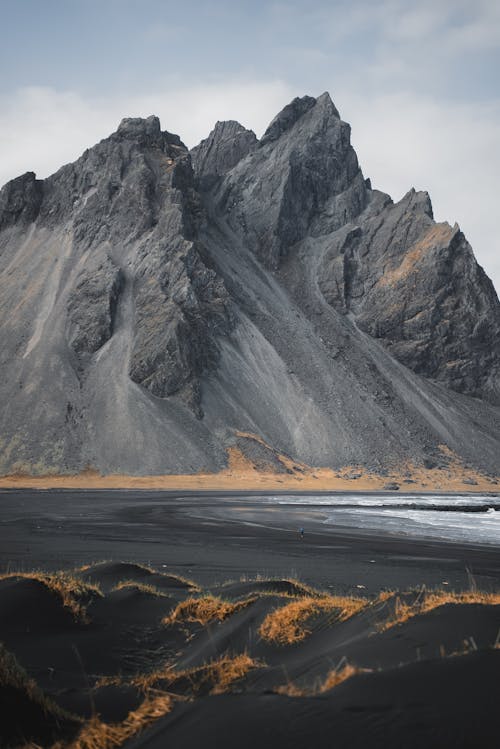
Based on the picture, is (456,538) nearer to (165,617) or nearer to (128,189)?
(165,617)

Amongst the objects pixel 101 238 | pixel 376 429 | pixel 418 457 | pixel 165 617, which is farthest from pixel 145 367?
pixel 165 617

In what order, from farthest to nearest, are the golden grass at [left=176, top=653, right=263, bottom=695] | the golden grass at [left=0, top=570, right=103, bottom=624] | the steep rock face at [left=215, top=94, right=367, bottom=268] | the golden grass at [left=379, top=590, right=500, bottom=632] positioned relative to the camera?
1. the steep rock face at [left=215, top=94, right=367, bottom=268]
2. the golden grass at [left=0, top=570, right=103, bottom=624]
3. the golden grass at [left=379, top=590, right=500, bottom=632]
4. the golden grass at [left=176, top=653, right=263, bottom=695]

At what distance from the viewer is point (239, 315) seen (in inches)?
4852

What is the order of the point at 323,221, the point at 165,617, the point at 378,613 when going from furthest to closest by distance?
the point at 323,221
the point at 165,617
the point at 378,613

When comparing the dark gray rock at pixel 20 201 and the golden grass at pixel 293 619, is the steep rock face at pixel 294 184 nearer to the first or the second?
the dark gray rock at pixel 20 201

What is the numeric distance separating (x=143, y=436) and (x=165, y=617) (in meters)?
82.5

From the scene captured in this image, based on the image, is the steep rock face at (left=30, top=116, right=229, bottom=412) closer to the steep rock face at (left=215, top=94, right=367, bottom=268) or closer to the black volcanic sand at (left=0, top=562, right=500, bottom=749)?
the steep rock face at (left=215, top=94, right=367, bottom=268)

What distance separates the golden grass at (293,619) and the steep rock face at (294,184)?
456ft

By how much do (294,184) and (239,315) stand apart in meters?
46.6

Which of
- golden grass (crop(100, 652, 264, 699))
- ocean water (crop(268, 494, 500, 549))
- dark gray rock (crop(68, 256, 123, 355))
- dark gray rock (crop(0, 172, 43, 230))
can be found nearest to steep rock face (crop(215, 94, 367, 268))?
dark gray rock (crop(0, 172, 43, 230))

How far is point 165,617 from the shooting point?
10.9m

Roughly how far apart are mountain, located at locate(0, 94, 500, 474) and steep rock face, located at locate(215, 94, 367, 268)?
1.37 feet

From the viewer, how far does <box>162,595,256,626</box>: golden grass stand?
10.5 meters

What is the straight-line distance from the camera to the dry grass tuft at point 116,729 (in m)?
5.14
